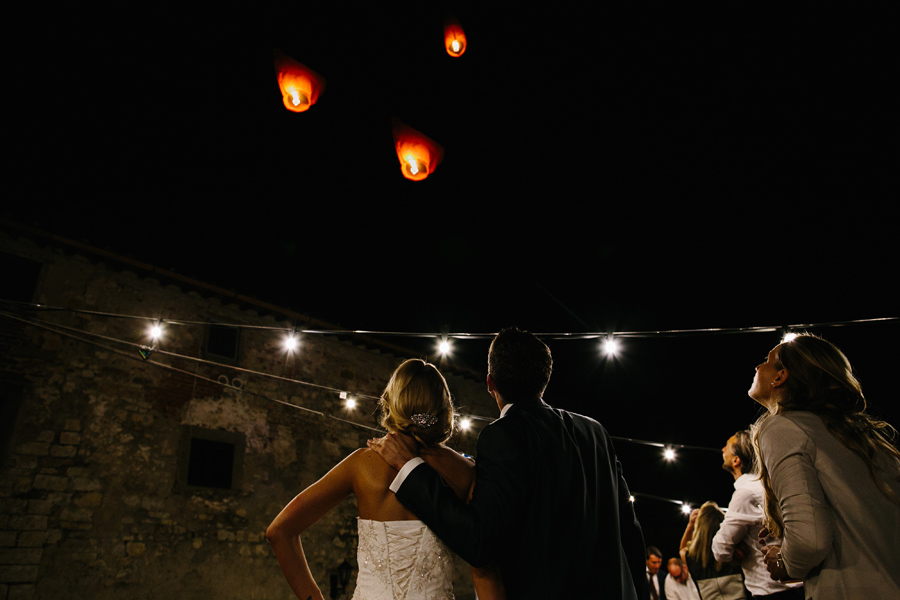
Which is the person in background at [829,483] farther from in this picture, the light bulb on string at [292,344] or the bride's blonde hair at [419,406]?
the light bulb on string at [292,344]

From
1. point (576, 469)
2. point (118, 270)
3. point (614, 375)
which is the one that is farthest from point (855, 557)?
point (614, 375)

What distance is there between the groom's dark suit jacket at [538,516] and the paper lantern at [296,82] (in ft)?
14.7

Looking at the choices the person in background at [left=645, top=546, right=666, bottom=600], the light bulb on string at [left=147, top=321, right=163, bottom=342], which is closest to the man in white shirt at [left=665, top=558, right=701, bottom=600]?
the person in background at [left=645, top=546, right=666, bottom=600]

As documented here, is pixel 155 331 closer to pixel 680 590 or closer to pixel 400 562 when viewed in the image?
pixel 400 562

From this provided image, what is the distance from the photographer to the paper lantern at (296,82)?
518 centimetres

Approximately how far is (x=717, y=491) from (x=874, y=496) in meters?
22.1

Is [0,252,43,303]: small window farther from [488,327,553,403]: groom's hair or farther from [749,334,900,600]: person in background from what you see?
[749,334,900,600]: person in background

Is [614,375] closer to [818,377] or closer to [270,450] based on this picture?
[270,450]

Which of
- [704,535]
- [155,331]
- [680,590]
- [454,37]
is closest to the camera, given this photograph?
[704,535]

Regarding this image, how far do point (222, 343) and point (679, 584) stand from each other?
9.37m

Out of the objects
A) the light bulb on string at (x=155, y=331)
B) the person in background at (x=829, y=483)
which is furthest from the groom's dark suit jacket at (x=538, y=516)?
the light bulb on string at (x=155, y=331)

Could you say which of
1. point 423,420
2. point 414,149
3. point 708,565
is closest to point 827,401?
point 423,420

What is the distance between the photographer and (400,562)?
2.05 m

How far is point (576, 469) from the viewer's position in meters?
1.91
